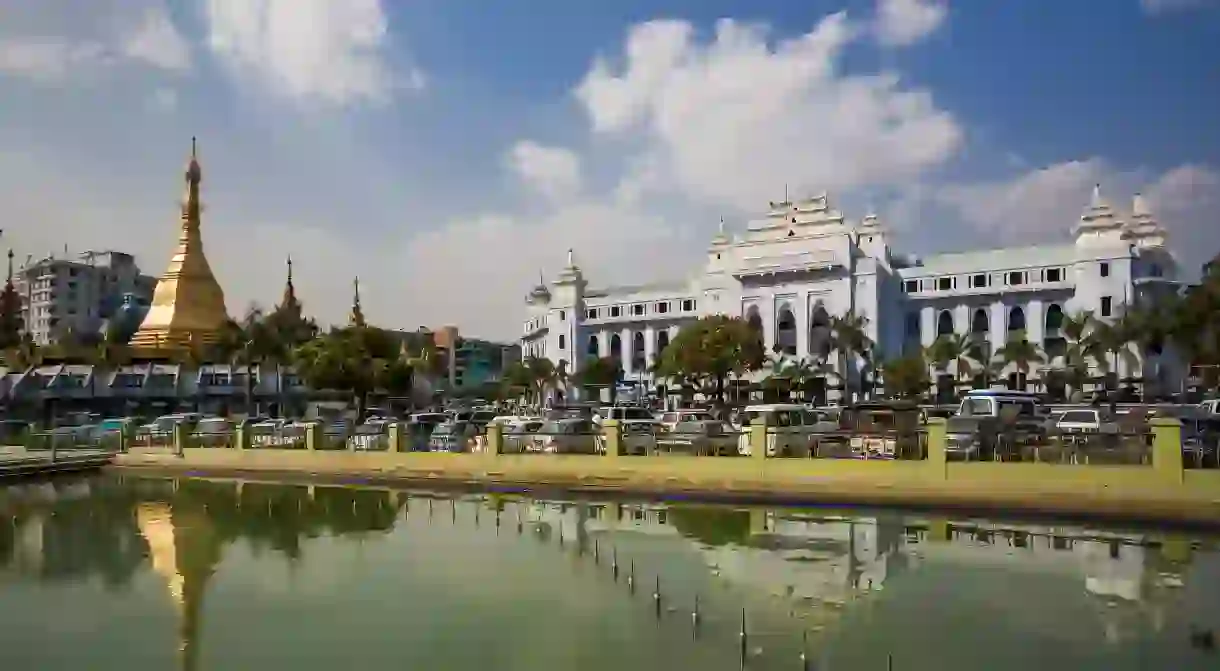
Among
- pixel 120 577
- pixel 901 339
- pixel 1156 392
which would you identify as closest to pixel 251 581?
pixel 120 577

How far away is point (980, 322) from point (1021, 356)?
1252 cm

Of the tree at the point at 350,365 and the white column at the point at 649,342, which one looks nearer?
the tree at the point at 350,365

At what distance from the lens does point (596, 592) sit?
60.5 feet

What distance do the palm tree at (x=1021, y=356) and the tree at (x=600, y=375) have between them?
2941cm

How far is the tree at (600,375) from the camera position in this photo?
8894 centimetres

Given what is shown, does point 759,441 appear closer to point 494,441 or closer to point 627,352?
point 494,441

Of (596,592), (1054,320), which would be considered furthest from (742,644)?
(1054,320)

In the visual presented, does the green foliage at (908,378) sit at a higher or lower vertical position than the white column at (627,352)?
lower

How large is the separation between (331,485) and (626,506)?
10985 mm

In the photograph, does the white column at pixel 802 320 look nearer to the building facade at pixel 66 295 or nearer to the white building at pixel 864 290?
the white building at pixel 864 290

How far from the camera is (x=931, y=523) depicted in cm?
2491

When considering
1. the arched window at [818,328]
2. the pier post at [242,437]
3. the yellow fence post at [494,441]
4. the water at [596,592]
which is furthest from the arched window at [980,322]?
the water at [596,592]

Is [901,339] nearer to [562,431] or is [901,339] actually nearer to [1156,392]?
[1156,392]

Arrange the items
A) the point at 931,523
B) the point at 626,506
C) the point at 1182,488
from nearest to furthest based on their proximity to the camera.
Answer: the point at 1182,488 → the point at 931,523 → the point at 626,506
